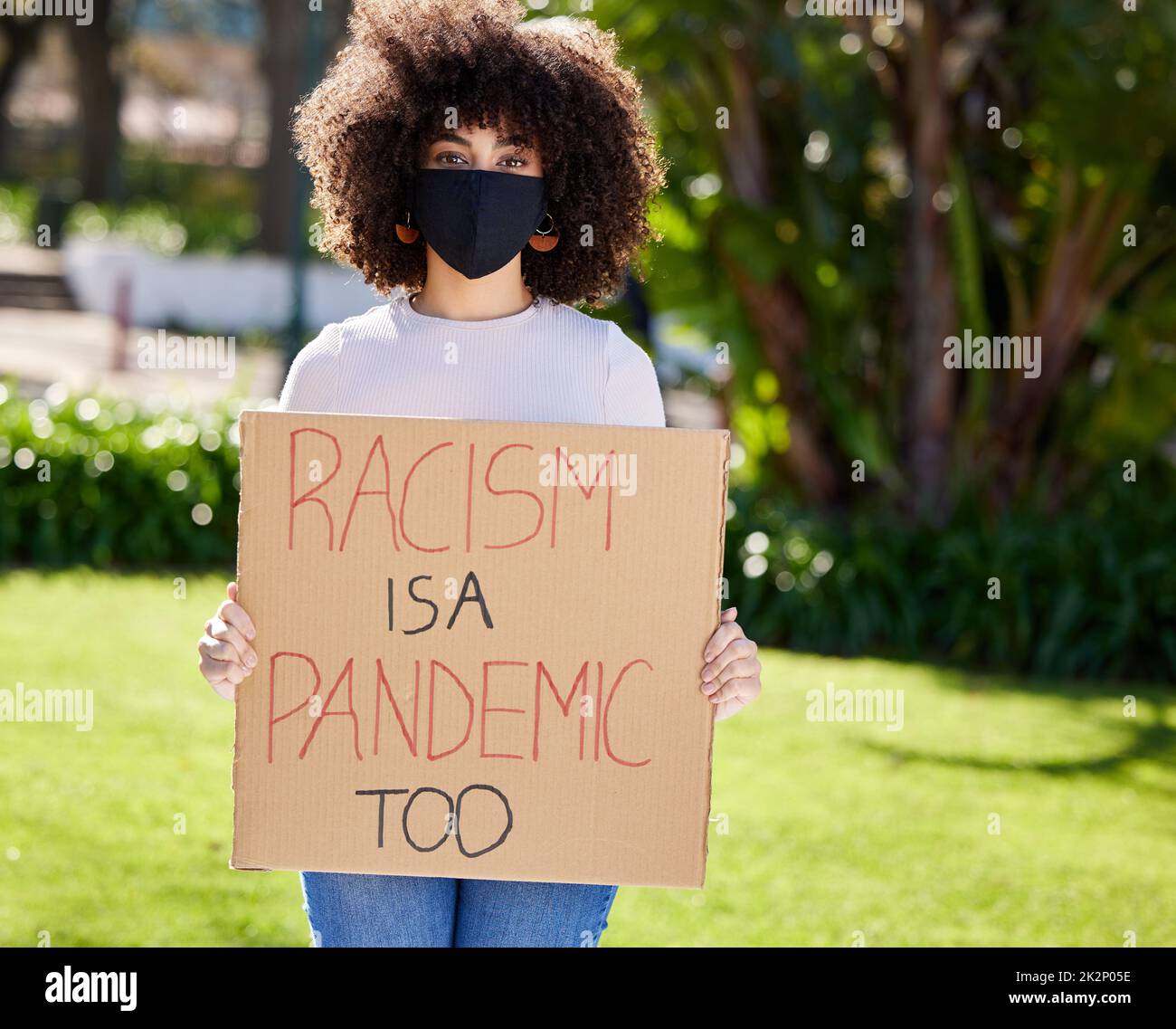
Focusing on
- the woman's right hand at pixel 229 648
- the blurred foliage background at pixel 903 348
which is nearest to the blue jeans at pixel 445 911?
the woman's right hand at pixel 229 648

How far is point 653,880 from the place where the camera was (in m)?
2.31

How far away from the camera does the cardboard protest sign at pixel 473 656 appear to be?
7.42ft

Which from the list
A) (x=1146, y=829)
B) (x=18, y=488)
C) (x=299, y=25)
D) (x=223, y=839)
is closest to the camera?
(x=223, y=839)

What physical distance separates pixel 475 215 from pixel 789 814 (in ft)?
11.5

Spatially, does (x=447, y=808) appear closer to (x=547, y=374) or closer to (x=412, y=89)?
(x=547, y=374)

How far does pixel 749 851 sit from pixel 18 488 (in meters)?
5.07

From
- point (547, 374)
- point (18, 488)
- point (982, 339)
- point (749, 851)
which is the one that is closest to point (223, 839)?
point (749, 851)

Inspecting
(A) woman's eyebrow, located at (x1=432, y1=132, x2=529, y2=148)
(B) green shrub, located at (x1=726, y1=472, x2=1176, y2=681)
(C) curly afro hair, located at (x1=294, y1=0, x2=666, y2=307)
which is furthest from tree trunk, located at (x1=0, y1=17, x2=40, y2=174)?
(A) woman's eyebrow, located at (x1=432, y1=132, x2=529, y2=148)

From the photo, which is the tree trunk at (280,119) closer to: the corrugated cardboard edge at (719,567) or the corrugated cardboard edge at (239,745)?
the corrugated cardboard edge at (239,745)

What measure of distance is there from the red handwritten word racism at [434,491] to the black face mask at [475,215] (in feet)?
1.04

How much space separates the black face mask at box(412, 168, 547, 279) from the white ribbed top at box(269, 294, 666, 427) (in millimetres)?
106

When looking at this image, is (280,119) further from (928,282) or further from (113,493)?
(928,282)

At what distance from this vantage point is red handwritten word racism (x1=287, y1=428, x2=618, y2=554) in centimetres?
225

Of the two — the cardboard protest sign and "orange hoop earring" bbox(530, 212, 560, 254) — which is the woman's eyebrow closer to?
"orange hoop earring" bbox(530, 212, 560, 254)
